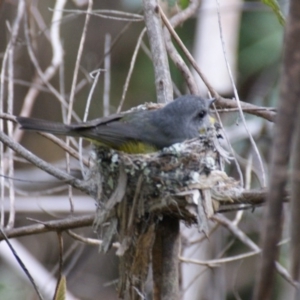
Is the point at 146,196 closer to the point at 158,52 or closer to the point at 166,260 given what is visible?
the point at 166,260

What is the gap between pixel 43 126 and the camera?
3092 millimetres

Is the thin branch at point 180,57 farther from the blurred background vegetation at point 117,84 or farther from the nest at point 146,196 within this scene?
the blurred background vegetation at point 117,84

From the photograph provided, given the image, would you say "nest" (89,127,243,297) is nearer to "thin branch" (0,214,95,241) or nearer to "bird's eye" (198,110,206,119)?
"thin branch" (0,214,95,241)

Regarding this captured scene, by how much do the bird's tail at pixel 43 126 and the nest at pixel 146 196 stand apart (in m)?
0.25

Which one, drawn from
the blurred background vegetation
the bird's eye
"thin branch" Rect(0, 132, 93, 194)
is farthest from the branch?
the blurred background vegetation

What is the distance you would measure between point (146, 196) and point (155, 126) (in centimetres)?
87

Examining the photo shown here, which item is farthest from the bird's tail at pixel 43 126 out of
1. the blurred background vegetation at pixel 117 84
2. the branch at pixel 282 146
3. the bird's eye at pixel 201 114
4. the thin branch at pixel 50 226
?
the blurred background vegetation at pixel 117 84

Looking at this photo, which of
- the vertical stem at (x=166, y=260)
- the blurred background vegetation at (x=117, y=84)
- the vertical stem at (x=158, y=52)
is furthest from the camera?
the blurred background vegetation at (x=117, y=84)

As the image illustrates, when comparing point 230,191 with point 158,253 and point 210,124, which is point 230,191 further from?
point 210,124

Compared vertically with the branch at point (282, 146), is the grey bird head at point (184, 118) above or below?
above

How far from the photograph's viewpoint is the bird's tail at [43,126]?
2.98m

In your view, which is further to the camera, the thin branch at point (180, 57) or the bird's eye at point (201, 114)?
the bird's eye at point (201, 114)

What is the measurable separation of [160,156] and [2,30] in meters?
5.45

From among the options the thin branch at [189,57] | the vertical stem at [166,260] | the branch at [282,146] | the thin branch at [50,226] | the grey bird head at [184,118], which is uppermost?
the thin branch at [189,57]
